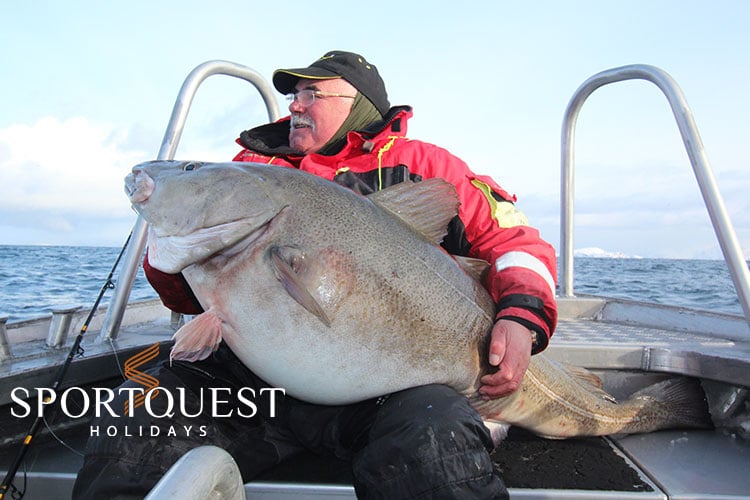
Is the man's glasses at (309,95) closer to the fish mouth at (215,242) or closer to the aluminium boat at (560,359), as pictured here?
the aluminium boat at (560,359)

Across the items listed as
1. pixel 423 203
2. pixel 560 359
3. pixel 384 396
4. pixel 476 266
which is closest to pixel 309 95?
pixel 423 203

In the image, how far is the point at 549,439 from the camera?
2691 mm

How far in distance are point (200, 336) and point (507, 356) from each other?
122 centimetres

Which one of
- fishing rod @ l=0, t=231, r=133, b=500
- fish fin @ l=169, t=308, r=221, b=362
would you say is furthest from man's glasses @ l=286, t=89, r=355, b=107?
fish fin @ l=169, t=308, r=221, b=362

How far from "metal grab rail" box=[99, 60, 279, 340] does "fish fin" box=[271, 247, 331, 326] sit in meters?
Result: 1.85

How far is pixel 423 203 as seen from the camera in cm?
242

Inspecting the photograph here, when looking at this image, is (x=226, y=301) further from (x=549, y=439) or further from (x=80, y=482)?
(x=549, y=439)

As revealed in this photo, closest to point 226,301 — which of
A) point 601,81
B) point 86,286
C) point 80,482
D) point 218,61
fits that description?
point 80,482

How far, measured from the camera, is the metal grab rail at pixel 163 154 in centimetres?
353

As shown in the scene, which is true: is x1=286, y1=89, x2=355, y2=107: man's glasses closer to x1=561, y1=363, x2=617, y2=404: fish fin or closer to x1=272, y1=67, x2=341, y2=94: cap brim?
x1=272, y1=67, x2=341, y2=94: cap brim

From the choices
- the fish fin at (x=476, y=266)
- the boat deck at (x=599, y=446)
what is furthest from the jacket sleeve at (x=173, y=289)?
the fish fin at (x=476, y=266)

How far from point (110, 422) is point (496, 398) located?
1.62 meters

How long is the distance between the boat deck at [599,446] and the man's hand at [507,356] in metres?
0.40

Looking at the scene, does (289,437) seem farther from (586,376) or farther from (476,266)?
(586,376)
